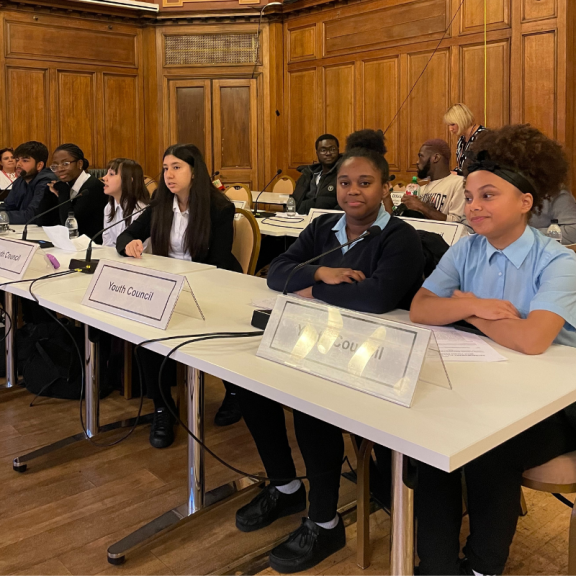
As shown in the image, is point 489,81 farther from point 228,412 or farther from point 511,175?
point 511,175

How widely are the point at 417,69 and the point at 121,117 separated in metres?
3.67

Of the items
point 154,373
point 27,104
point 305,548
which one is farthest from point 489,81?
point 305,548

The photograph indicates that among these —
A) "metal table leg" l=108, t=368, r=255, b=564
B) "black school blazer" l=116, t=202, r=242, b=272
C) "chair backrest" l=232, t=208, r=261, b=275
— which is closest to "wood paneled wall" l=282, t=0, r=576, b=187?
"chair backrest" l=232, t=208, r=261, b=275

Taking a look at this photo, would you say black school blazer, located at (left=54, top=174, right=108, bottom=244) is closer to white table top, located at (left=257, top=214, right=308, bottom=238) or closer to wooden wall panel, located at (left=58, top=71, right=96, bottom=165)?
white table top, located at (left=257, top=214, right=308, bottom=238)

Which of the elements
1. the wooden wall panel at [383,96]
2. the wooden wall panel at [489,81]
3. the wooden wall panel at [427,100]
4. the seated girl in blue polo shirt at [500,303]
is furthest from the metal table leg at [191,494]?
the wooden wall panel at [383,96]

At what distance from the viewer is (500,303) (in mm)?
1464

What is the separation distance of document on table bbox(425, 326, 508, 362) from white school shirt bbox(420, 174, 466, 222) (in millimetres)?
2079

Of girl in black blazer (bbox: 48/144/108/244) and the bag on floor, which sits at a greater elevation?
girl in black blazer (bbox: 48/144/108/244)

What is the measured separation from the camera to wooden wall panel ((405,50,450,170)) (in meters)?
6.51

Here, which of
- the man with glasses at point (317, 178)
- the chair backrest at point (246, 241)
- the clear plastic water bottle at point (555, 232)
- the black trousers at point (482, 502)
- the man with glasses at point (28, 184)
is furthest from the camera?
the man with glasses at point (317, 178)

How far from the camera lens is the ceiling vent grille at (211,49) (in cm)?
788

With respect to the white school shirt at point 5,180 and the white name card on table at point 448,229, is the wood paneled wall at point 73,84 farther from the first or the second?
the white name card on table at point 448,229

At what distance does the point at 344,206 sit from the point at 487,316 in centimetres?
61

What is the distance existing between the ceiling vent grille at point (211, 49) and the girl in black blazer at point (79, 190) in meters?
4.64
